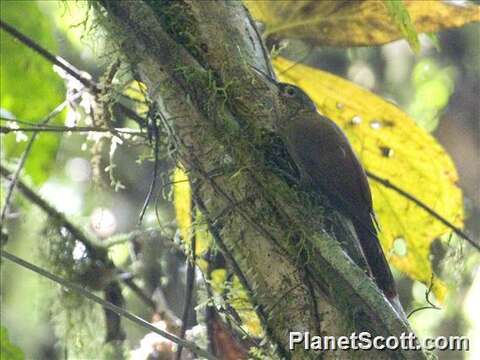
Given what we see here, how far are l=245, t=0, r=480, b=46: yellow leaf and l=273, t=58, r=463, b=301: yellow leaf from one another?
0.10 metres

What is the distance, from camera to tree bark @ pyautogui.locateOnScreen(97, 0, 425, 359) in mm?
1490

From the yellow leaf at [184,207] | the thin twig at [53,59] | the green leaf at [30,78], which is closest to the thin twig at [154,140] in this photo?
the yellow leaf at [184,207]

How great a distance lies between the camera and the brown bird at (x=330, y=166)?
1.70m

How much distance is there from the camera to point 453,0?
90.3 inches

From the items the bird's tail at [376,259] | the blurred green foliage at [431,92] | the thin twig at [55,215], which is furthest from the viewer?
the blurred green foliage at [431,92]

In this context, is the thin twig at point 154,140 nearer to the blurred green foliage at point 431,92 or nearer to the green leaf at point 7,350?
the green leaf at point 7,350

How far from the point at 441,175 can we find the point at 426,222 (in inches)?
4.9

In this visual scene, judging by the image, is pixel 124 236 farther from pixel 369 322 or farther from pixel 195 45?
pixel 369 322

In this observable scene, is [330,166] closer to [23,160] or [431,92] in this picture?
[23,160]

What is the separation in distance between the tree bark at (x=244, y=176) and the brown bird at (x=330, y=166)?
5 cm

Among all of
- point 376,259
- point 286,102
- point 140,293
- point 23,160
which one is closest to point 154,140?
point 286,102

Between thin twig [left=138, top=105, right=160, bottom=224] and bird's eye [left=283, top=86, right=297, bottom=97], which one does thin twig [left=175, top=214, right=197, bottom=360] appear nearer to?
thin twig [left=138, top=105, right=160, bottom=224]

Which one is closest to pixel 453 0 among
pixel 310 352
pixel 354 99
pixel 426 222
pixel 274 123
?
pixel 354 99

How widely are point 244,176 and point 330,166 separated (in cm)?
27
